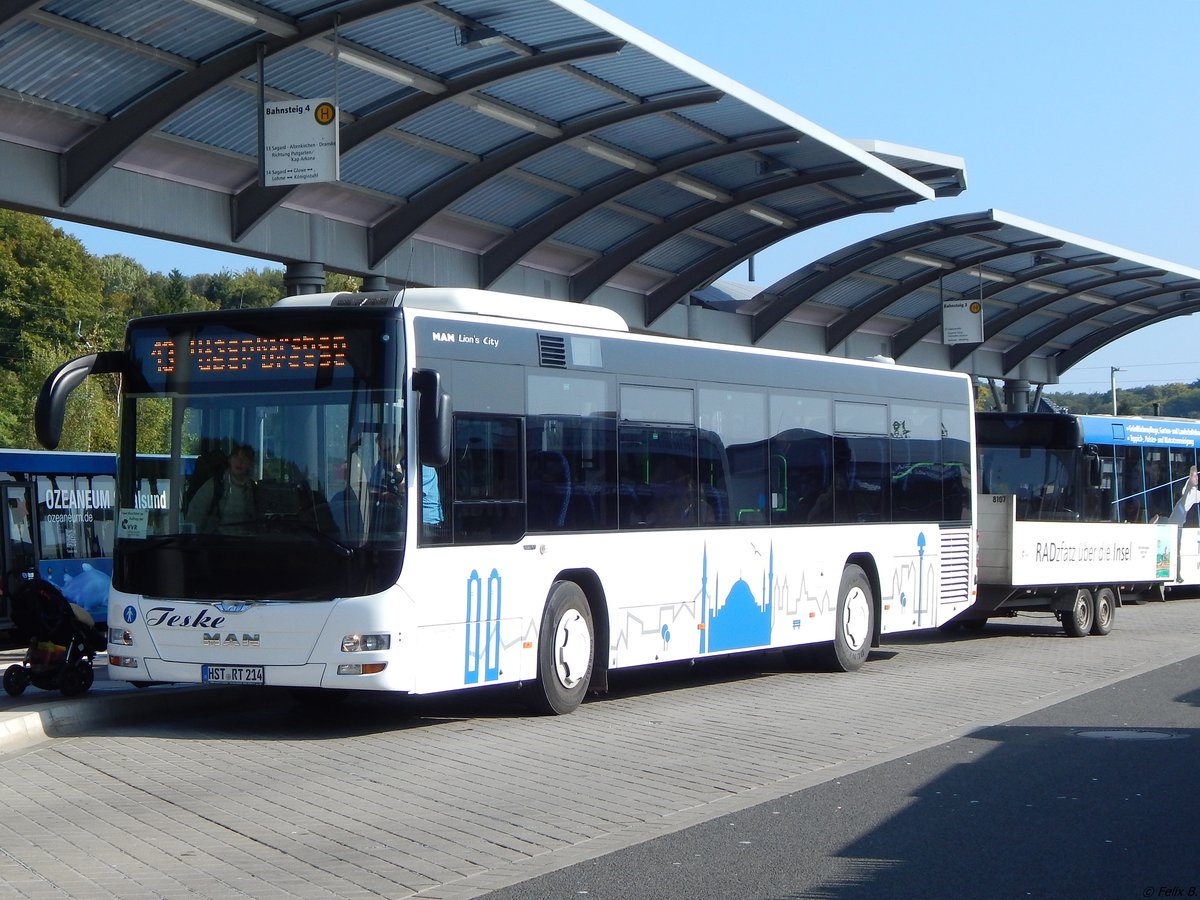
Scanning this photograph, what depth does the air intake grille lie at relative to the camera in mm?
12461

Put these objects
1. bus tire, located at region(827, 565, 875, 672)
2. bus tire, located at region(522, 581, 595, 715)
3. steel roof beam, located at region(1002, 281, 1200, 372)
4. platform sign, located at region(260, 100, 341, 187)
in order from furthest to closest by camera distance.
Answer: steel roof beam, located at region(1002, 281, 1200, 372), bus tire, located at region(827, 565, 875, 672), platform sign, located at region(260, 100, 341, 187), bus tire, located at region(522, 581, 595, 715)

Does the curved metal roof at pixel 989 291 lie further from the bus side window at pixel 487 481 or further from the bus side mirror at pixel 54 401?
the bus side mirror at pixel 54 401

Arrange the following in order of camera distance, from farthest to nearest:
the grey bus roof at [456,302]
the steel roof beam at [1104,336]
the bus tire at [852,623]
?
the steel roof beam at [1104,336], the bus tire at [852,623], the grey bus roof at [456,302]

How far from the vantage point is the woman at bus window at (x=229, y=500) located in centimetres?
1114

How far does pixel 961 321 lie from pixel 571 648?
20394 mm

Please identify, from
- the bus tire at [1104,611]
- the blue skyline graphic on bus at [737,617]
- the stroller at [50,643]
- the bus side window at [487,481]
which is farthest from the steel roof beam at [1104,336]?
the stroller at [50,643]

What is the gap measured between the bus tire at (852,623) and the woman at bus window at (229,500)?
7.11 m

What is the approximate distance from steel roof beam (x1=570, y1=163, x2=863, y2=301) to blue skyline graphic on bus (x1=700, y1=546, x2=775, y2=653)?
8884 millimetres

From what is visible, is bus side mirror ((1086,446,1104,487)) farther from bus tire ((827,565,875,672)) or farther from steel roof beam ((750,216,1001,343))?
bus tire ((827,565,875,672))

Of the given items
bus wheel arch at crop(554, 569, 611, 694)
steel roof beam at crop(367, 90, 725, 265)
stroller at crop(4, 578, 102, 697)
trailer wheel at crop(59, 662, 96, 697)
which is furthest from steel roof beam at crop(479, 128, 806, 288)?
A: trailer wheel at crop(59, 662, 96, 697)

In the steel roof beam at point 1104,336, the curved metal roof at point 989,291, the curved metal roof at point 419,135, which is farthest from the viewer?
the steel roof beam at point 1104,336

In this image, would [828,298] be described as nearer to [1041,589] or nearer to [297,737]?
[1041,589]

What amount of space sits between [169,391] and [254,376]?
2.41 feet

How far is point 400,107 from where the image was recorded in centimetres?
1764
